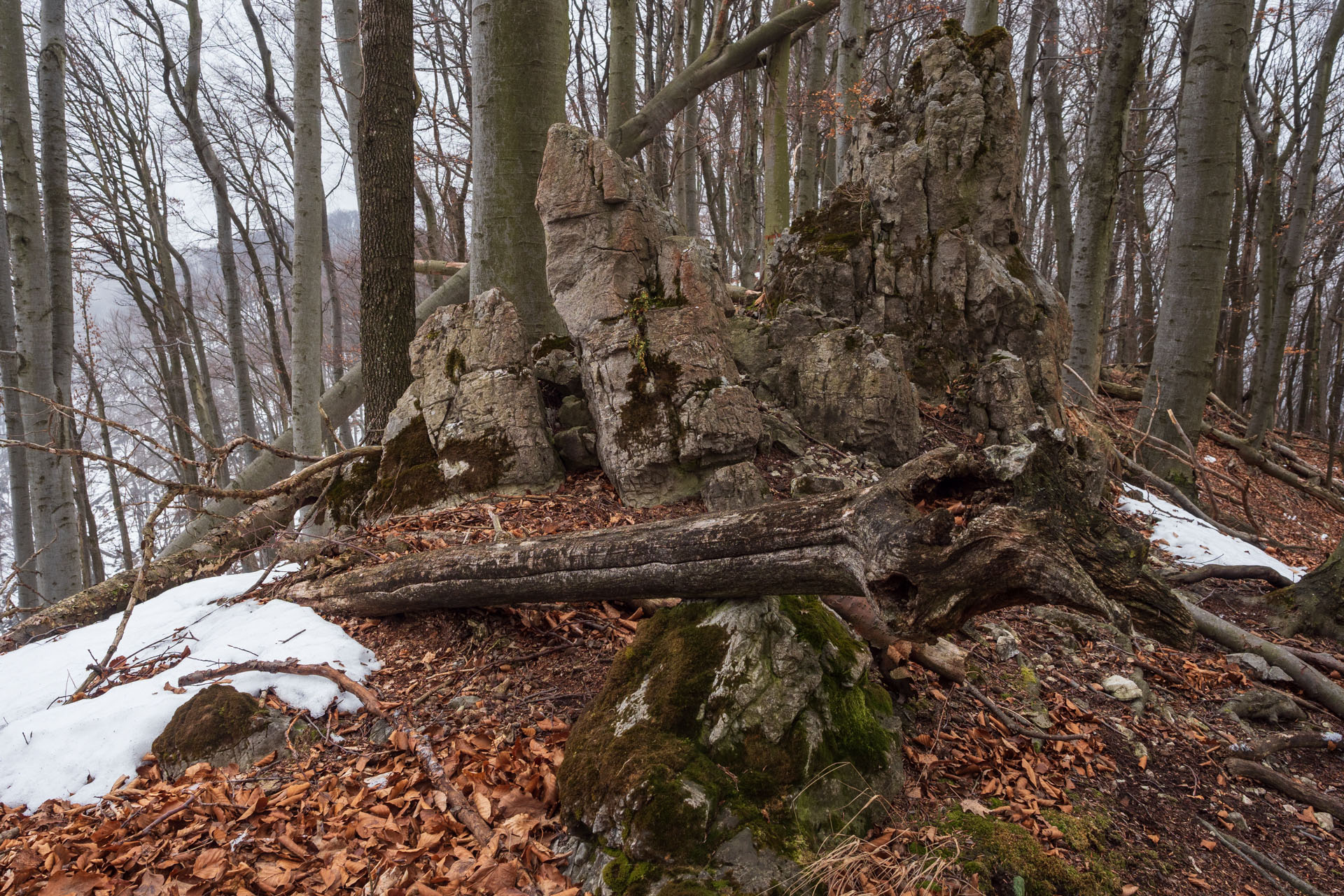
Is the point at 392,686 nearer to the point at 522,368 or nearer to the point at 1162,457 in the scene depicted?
the point at 522,368

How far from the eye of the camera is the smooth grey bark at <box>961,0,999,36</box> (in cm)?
730

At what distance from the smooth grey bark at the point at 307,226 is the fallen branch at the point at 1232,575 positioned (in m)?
8.61

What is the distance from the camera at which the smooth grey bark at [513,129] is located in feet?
18.2

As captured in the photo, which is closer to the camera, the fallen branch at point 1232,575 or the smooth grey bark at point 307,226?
the fallen branch at point 1232,575

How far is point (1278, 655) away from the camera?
12.5 feet

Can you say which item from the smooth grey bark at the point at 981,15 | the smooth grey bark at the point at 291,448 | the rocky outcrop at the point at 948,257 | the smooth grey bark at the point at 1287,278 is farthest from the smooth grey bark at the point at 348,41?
the smooth grey bark at the point at 1287,278

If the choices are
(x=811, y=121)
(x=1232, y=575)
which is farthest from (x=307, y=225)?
(x=1232, y=575)

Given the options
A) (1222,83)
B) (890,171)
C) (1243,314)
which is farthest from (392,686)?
(1243,314)

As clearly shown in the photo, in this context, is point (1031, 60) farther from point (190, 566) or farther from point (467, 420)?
point (190, 566)

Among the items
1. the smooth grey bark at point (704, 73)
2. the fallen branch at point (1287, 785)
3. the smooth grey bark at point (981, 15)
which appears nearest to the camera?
the fallen branch at point (1287, 785)

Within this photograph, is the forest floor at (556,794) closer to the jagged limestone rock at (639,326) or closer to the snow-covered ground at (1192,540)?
the jagged limestone rock at (639,326)

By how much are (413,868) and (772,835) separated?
3.83ft

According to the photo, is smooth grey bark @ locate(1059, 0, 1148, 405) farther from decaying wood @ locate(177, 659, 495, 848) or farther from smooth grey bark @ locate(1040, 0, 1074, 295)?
decaying wood @ locate(177, 659, 495, 848)

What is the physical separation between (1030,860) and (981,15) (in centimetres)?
851
